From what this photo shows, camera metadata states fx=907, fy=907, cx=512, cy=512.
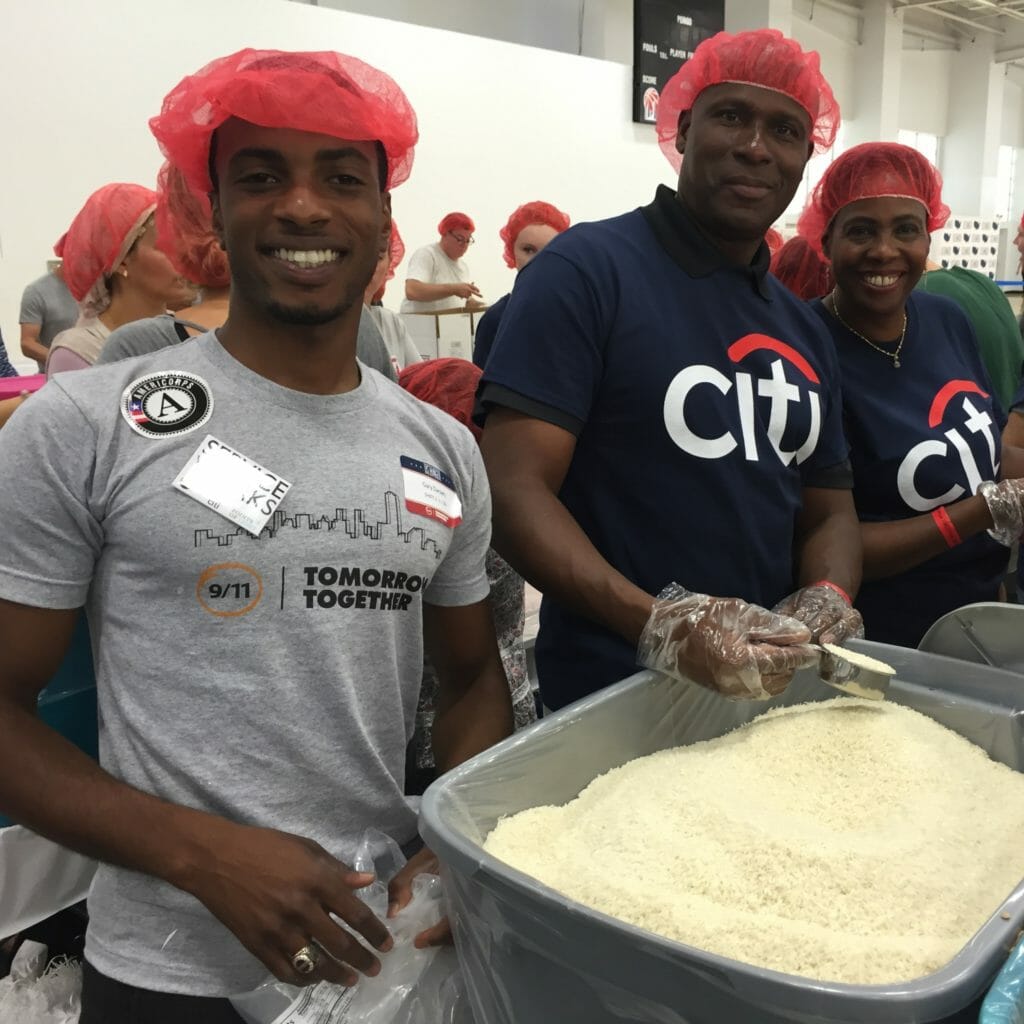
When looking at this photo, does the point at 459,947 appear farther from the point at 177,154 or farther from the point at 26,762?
the point at 177,154

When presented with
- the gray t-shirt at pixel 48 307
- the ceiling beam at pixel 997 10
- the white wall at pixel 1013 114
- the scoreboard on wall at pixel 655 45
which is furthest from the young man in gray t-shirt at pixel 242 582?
the white wall at pixel 1013 114

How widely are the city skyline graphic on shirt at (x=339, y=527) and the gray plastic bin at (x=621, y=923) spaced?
222mm

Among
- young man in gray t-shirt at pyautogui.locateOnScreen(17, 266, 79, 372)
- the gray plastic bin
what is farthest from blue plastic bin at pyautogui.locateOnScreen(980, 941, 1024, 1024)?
young man in gray t-shirt at pyautogui.locateOnScreen(17, 266, 79, 372)

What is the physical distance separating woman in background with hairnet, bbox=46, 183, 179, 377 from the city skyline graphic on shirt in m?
1.30

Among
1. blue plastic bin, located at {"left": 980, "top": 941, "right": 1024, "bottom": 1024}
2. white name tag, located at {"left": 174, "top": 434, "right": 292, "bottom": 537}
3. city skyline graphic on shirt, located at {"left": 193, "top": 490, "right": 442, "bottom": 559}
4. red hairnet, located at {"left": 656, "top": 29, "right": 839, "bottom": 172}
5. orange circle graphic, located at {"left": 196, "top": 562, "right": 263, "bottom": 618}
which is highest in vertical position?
red hairnet, located at {"left": 656, "top": 29, "right": 839, "bottom": 172}

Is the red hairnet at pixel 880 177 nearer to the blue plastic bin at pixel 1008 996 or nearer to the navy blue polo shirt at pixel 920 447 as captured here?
the navy blue polo shirt at pixel 920 447

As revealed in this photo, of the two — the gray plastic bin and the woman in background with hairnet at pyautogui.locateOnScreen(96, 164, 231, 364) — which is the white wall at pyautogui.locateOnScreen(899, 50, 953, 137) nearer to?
the woman in background with hairnet at pyautogui.locateOnScreen(96, 164, 231, 364)

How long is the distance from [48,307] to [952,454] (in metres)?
3.44

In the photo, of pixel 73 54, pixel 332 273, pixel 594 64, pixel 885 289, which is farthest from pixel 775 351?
pixel 594 64

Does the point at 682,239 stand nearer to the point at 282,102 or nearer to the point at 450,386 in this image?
the point at 450,386

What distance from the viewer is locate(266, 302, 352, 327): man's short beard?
0.85 metres

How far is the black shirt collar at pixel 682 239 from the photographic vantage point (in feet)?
3.70

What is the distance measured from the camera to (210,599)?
30.3 inches

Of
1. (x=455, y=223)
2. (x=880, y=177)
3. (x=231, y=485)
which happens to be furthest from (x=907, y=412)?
(x=455, y=223)
